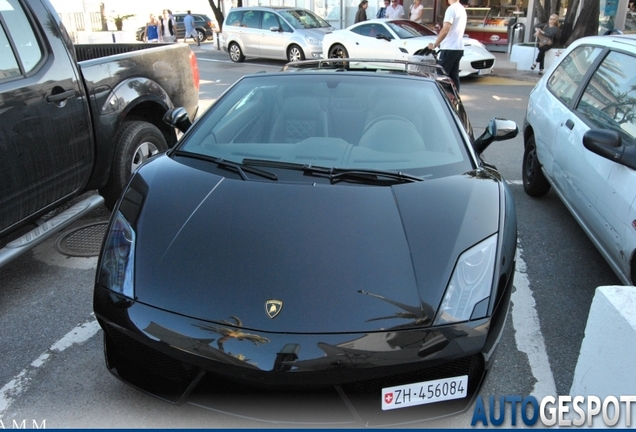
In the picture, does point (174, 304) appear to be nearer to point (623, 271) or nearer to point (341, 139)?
point (341, 139)

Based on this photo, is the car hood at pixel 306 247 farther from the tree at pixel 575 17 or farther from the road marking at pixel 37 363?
the tree at pixel 575 17

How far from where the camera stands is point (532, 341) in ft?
10.0

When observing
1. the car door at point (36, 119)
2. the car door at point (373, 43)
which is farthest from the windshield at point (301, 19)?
the car door at point (36, 119)

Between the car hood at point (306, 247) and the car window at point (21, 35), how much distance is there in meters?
1.34

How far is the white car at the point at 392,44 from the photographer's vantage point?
12180 millimetres

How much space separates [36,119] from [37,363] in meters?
1.50

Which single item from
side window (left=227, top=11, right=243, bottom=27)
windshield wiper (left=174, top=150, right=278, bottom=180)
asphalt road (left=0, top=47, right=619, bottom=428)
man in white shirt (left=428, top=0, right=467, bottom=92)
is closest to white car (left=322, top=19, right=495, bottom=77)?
man in white shirt (left=428, top=0, right=467, bottom=92)

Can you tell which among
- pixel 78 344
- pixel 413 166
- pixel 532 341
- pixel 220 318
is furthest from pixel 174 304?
pixel 532 341

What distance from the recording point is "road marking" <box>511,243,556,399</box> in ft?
8.85

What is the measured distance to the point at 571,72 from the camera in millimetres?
4699

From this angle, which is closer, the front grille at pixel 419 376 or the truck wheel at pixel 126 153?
the front grille at pixel 419 376

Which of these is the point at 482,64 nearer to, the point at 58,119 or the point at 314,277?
the point at 58,119

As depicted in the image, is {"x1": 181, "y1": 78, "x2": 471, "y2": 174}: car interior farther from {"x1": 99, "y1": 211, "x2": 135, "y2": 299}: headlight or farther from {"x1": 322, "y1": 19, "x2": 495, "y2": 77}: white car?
{"x1": 322, "y1": 19, "x2": 495, "y2": 77}: white car

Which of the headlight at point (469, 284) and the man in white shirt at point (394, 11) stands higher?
the man in white shirt at point (394, 11)
